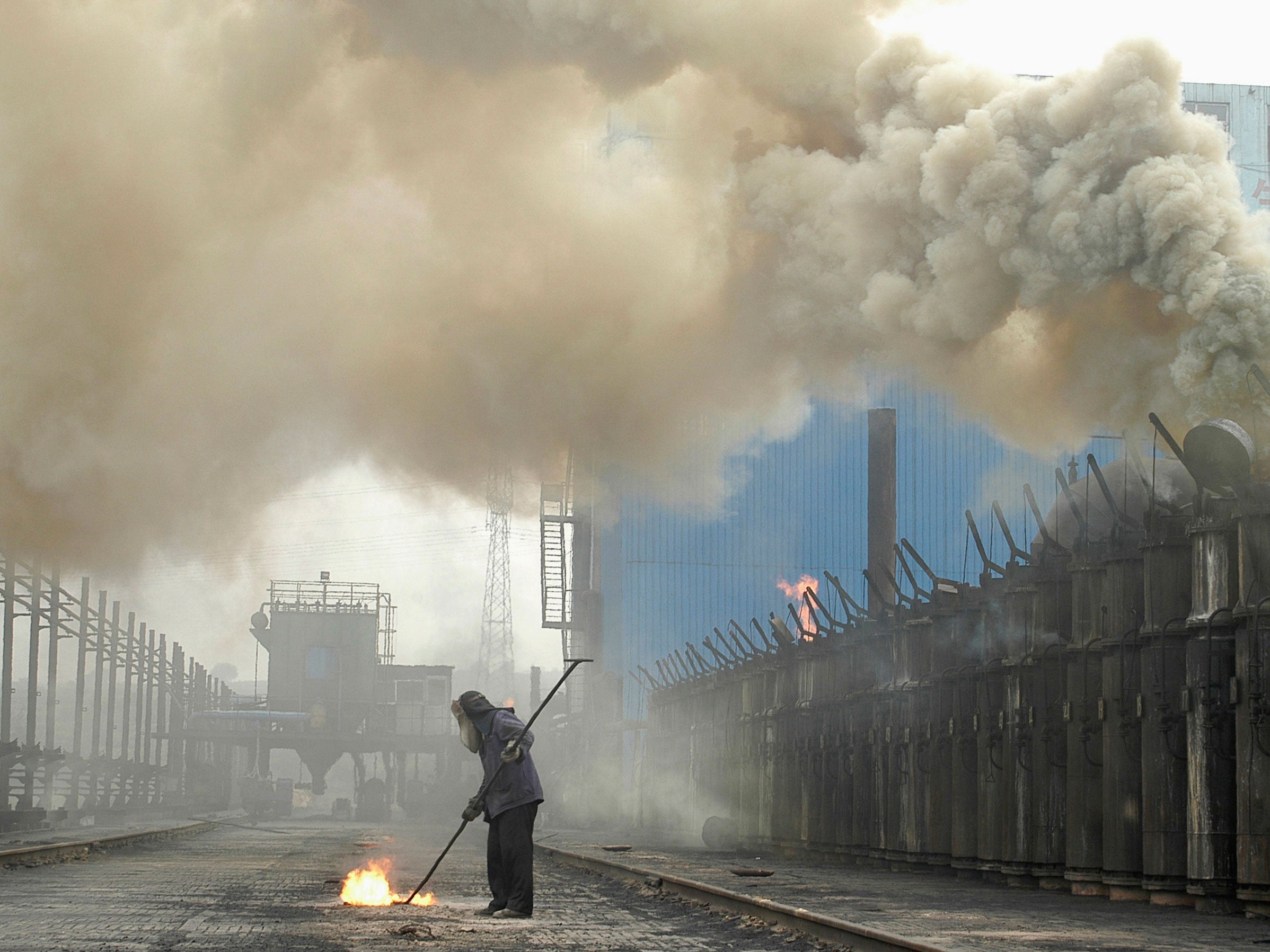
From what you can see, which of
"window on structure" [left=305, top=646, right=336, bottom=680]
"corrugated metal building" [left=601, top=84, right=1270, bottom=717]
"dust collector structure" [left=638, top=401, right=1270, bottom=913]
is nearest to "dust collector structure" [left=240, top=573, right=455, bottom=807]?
"window on structure" [left=305, top=646, right=336, bottom=680]

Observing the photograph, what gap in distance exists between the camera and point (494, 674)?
9306 centimetres

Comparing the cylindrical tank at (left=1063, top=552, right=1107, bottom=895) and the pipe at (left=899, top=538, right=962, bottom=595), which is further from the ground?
the pipe at (left=899, top=538, right=962, bottom=595)

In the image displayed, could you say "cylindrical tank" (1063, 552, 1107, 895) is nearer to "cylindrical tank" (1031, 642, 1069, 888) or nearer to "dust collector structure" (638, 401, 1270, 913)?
"dust collector structure" (638, 401, 1270, 913)

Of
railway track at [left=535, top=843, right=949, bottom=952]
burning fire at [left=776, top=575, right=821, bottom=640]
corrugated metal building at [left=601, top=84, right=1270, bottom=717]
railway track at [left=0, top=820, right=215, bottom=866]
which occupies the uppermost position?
corrugated metal building at [left=601, top=84, right=1270, bottom=717]

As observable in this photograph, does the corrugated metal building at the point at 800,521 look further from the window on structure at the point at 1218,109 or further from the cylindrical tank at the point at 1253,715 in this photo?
the cylindrical tank at the point at 1253,715

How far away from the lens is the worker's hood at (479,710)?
13.3 meters

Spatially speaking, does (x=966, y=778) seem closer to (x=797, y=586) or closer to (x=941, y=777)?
(x=941, y=777)

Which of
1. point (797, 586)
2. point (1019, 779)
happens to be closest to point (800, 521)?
point (797, 586)

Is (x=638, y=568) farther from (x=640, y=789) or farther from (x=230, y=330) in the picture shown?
(x=230, y=330)

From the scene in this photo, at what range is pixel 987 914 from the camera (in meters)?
13.3

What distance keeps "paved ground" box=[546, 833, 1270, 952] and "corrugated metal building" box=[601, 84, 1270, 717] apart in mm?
27051

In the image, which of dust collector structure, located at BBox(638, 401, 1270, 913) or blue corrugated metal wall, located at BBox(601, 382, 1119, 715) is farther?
blue corrugated metal wall, located at BBox(601, 382, 1119, 715)

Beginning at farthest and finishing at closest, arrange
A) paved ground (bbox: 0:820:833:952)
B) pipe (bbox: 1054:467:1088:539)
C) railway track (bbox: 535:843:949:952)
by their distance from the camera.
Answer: pipe (bbox: 1054:467:1088:539)
paved ground (bbox: 0:820:833:952)
railway track (bbox: 535:843:949:952)

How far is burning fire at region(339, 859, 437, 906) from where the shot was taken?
44.2ft
